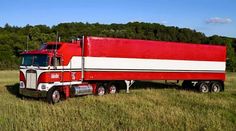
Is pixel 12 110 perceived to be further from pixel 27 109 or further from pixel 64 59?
pixel 64 59

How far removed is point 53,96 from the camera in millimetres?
18625

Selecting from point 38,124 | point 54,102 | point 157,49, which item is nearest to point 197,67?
point 157,49

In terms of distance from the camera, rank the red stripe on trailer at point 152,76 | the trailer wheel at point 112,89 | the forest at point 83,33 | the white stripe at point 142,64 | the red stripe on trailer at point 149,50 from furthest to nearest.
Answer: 1. the forest at point 83,33
2. the trailer wheel at point 112,89
3. the red stripe on trailer at point 152,76
4. the red stripe on trailer at point 149,50
5. the white stripe at point 142,64

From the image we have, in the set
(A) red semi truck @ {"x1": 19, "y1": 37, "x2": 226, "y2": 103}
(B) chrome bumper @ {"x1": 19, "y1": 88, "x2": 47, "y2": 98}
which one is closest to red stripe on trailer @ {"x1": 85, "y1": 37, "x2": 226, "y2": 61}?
(A) red semi truck @ {"x1": 19, "y1": 37, "x2": 226, "y2": 103}

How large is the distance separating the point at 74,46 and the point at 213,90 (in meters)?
10.8

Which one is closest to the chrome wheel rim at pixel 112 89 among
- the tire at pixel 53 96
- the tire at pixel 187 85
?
the tire at pixel 53 96

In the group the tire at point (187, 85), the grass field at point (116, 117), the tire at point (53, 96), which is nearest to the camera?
the grass field at point (116, 117)

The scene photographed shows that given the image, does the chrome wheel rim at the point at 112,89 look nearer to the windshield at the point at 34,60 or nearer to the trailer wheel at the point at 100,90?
the trailer wheel at the point at 100,90

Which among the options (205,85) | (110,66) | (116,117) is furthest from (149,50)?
(116,117)

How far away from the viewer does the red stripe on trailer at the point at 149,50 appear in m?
21.8

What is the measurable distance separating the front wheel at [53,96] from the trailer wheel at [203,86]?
10816mm

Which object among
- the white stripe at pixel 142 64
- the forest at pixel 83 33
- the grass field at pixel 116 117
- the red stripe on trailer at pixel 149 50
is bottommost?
the grass field at pixel 116 117

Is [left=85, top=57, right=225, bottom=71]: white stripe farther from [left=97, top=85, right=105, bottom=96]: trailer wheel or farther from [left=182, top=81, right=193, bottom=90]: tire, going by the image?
[left=182, top=81, right=193, bottom=90]: tire

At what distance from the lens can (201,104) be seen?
55.3 ft
